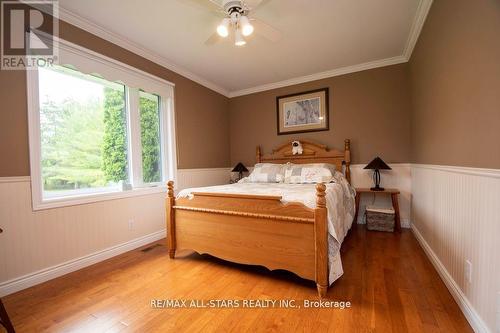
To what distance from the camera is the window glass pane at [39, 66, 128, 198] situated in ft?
6.70

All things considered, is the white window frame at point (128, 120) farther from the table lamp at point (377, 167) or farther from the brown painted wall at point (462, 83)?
the brown painted wall at point (462, 83)

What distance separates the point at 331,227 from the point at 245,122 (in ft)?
10.1

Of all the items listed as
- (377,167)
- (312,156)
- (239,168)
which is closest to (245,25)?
(312,156)

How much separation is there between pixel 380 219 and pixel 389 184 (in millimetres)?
586

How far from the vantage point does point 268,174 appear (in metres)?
3.32

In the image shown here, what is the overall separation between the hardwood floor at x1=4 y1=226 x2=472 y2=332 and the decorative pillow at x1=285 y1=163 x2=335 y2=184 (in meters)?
0.97

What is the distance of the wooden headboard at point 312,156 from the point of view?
3407 mm

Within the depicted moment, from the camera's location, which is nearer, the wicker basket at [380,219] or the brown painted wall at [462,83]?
the brown painted wall at [462,83]

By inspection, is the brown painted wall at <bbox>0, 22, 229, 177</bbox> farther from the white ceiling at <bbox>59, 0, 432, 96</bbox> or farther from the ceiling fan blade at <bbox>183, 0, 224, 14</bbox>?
the ceiling fan blade at <bbox>183, 0, 224, 14</bbox>

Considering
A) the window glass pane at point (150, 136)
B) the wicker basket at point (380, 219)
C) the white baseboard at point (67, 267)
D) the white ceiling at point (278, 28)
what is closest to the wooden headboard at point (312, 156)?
the wicker basket at point (380, 219)

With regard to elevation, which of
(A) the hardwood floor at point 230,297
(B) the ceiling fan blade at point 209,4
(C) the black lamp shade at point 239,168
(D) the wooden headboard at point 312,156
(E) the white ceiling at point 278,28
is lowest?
(A) the hardwood floor at point 230,297

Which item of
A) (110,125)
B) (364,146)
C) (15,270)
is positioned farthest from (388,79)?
(15,270)

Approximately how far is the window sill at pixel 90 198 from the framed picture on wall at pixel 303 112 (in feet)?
7.77

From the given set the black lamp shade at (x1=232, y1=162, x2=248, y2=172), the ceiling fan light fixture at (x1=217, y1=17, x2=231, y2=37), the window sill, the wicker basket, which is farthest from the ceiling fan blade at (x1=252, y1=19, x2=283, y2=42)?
the wicker basket
